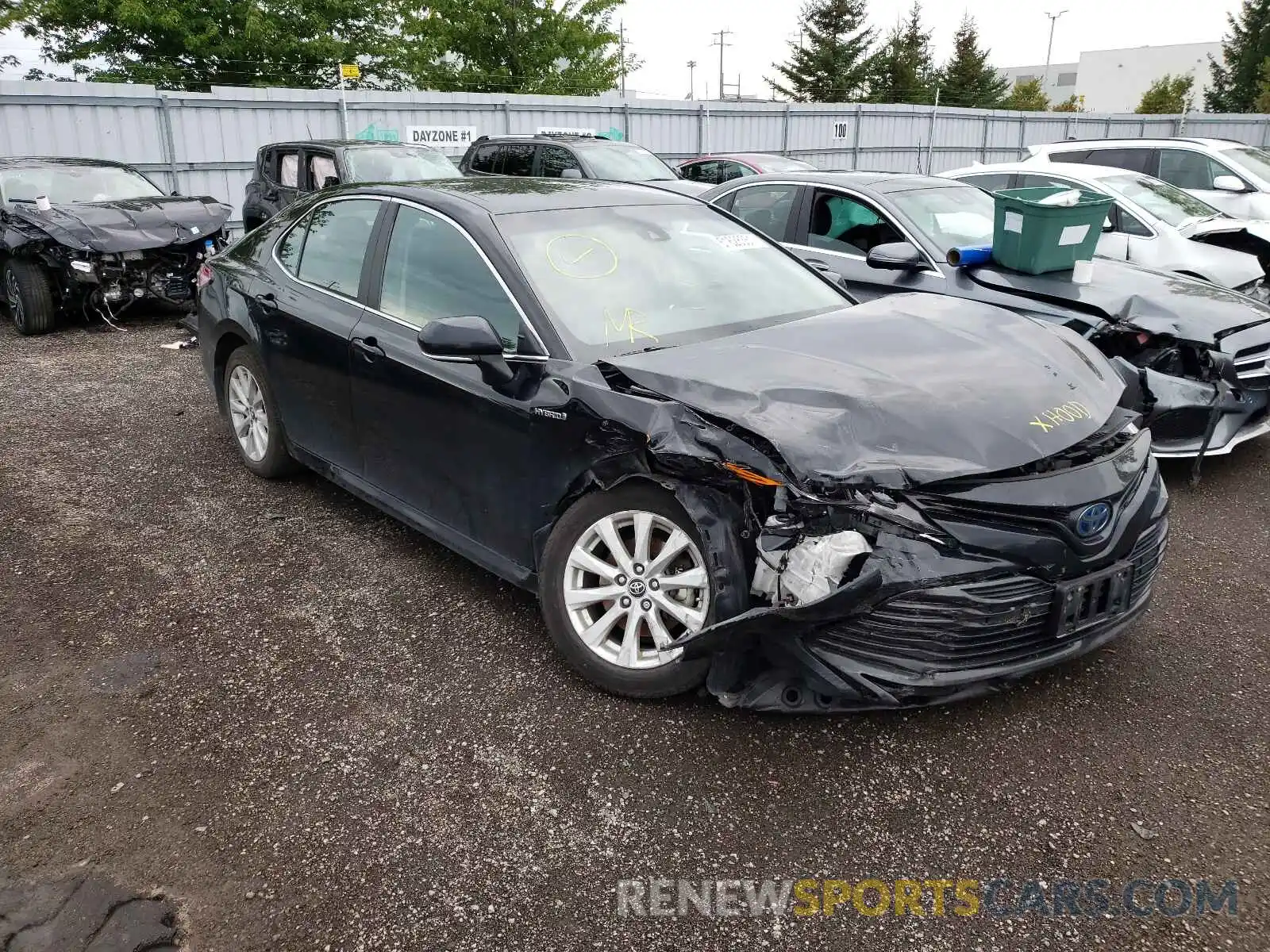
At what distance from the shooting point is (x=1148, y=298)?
5.23m

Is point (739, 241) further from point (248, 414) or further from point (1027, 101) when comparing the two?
point (1027, 101)

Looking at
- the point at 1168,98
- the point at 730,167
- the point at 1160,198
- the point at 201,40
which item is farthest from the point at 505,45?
the point at 1168,98

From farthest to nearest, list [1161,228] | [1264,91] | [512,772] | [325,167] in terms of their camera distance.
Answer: [1264,91]
[325,167]
[1161,228]
[512,772]

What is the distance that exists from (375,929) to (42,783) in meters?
1.30

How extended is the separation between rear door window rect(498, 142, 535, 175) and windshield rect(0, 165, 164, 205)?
13.6 feet

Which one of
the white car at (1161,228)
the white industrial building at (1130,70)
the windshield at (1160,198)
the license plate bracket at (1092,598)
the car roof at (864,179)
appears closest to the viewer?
the license plate bracket at (1092,598)

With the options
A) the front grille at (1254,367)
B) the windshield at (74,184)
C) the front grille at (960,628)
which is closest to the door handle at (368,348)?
the front grille at (960,628)

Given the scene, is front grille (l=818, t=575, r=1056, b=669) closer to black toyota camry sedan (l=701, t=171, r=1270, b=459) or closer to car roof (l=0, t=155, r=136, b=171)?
black toyota camry sedan (l=701, t=171, r=1270, b=459)

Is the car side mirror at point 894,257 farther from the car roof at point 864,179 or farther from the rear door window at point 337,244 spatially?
the rear door window at point 337,244

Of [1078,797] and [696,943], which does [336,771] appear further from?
[1078,797]

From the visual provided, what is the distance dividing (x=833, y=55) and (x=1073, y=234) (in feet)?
143

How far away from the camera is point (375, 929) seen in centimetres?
229

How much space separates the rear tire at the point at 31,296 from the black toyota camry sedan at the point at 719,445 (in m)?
6.25

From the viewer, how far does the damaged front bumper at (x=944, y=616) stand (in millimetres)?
2605
